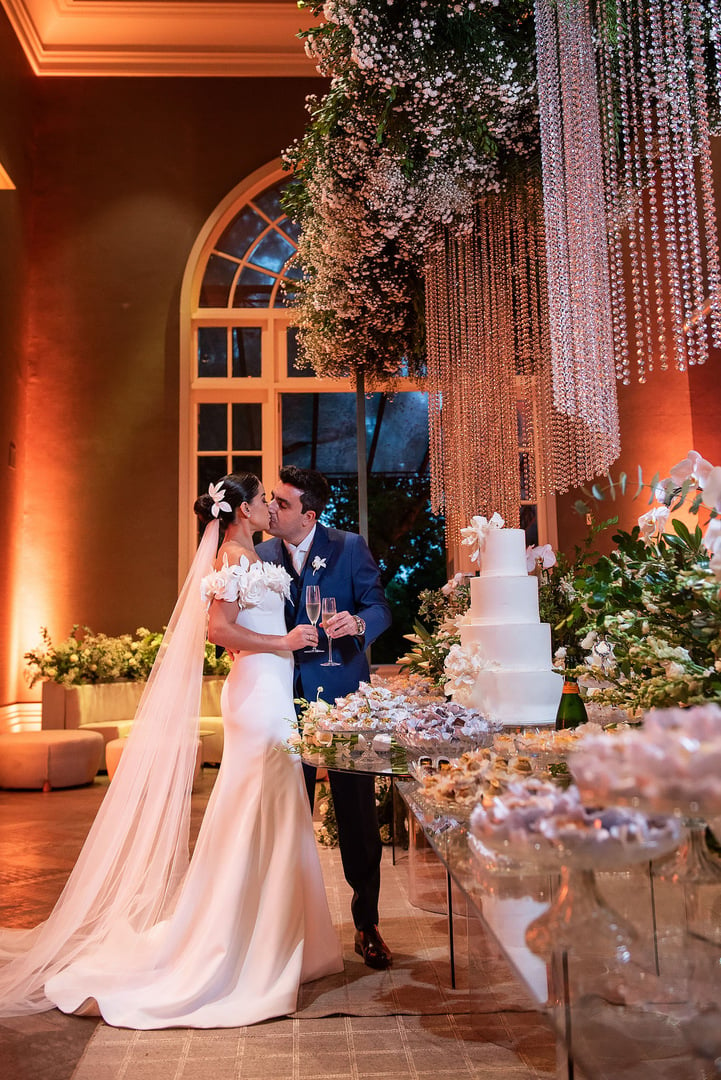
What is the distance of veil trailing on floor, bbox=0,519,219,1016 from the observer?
3.15m

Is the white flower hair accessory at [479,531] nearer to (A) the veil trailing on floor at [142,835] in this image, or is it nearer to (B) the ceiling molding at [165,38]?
(A) the veil trailing on floor at [142,835]

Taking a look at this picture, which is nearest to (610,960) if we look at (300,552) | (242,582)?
(242,582)

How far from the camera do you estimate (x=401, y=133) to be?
442cm

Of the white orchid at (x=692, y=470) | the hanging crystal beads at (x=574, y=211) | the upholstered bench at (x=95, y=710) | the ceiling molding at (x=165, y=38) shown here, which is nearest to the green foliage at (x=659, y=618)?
the white orchid at (x=692, y=470)

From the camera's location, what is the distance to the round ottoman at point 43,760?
7.72 meters

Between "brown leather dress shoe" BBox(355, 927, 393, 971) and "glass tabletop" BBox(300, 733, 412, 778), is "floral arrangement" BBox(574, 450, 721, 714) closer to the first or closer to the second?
"glass tabletop" BBox(300, 733, 412, 778)

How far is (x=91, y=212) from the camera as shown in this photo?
10.6m

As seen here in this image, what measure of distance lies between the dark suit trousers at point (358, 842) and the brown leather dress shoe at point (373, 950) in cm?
3

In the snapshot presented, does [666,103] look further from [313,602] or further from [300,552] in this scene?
[313,602]

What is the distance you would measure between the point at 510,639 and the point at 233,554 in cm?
110

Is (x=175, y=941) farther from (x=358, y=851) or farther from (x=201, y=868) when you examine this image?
(x=358, y=851)

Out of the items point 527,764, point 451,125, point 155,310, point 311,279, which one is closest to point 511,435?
point 311,279

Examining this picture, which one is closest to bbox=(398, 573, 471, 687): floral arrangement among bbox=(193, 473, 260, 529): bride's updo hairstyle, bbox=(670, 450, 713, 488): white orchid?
bbox=(193, 473, 260, 529): bride's updo hairstyle

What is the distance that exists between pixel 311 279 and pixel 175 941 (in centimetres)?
466
